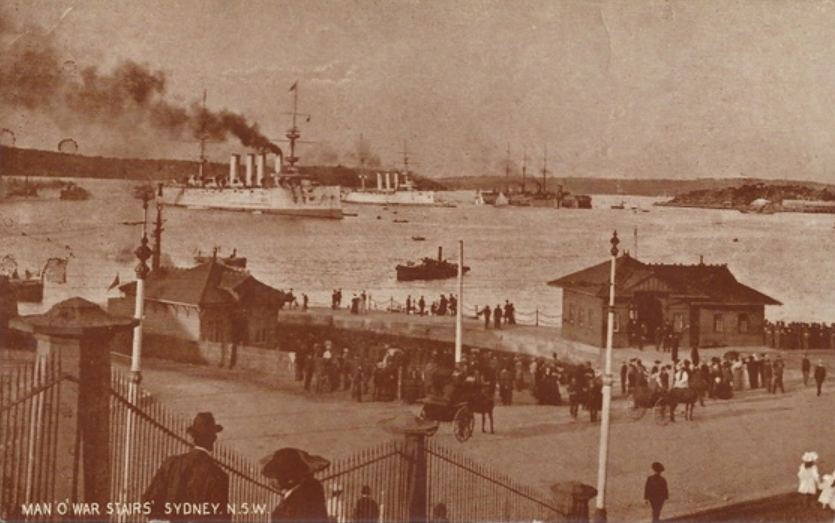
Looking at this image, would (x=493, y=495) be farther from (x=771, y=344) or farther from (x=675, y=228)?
(x=771, y=344)

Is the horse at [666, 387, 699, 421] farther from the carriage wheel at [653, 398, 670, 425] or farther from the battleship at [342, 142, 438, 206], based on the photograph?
the battleship at [342, 142, 438, 206]

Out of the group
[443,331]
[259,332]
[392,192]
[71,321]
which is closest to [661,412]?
[443,331]

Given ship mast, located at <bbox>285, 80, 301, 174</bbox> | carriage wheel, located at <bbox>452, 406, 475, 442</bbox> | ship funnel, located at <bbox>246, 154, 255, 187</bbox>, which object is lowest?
carriage wheel, located at <bbox>452, 406, 475, 442</bbox>

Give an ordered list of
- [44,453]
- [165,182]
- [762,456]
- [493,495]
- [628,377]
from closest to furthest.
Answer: [44,453]
[493,495]
[165,182]
[762,456]
[628,377]

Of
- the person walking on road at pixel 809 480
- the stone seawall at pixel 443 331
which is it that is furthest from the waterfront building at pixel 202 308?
the person walking on road at pixel 809 480

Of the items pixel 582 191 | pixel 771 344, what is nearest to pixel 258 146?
pixel 582 191

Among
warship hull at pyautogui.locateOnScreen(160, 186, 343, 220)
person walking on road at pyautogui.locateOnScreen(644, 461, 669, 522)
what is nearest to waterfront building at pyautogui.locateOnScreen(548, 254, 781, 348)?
person walking on road at pyautogui.locateOnScreen(644, 461, 669, 522)
